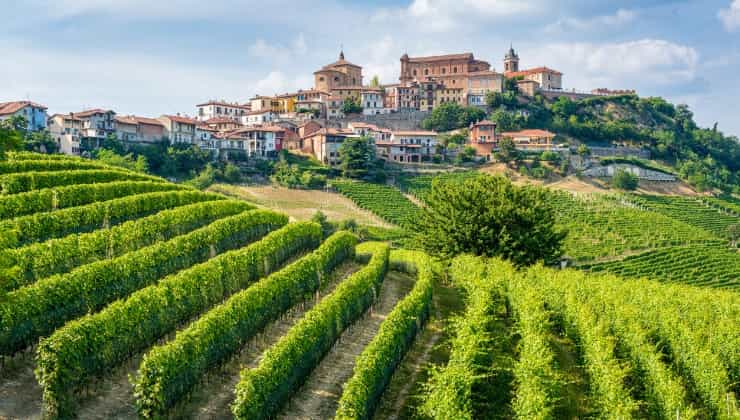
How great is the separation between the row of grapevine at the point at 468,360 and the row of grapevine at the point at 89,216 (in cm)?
1398

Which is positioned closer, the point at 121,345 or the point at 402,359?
the point at 121,345

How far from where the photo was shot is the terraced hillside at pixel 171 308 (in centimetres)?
1747

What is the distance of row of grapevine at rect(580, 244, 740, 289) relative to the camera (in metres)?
53.3

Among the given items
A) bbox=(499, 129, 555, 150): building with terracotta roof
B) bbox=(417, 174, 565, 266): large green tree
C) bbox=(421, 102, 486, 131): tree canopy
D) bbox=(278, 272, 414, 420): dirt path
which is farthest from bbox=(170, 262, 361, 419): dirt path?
bbox=(421, 102, 486, 131): tree canopy

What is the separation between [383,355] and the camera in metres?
19.4

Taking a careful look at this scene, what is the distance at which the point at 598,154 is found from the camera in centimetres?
9556

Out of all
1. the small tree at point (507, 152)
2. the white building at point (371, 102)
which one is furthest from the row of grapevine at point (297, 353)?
the white building at point (371, 102)

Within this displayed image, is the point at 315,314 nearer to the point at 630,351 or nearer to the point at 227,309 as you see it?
the point at 227,309

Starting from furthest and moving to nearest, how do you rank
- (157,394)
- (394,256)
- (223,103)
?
(223,103)
(394,256)
(157,394)

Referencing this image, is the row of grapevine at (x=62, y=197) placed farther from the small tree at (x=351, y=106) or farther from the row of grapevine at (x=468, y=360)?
the small tree at (x=351, y=106)

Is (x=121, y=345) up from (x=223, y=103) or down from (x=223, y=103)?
down

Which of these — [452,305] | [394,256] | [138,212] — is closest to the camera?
[452,305]

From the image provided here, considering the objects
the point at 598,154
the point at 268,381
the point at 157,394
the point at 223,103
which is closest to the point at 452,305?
the point at 268,381

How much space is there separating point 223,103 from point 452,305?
82.2 metres
